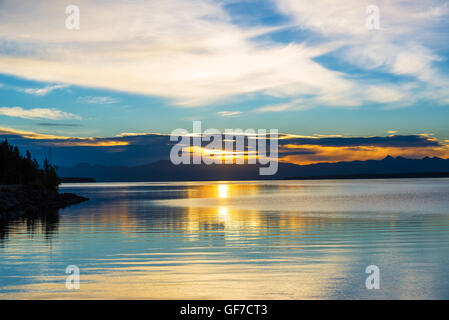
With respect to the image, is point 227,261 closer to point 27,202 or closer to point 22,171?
point 27,202

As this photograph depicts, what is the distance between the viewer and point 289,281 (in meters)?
15.3

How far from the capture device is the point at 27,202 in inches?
2293

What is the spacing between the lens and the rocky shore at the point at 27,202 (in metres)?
47.9

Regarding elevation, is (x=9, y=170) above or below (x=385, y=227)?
above

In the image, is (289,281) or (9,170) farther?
(9,170)

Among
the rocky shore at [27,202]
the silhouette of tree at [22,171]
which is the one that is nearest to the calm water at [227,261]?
the rocky shore at [27,202]

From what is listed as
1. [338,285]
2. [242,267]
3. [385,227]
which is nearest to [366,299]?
[338,285]

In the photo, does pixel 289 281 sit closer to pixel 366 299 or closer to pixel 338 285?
pixel 338 285

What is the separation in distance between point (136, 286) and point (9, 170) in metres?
89.7

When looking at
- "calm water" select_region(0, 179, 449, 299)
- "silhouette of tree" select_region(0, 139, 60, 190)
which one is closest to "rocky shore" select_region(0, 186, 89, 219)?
"silhouette of tree" select_region(0, 139, 60, 190)

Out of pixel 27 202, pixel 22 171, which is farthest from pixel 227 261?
pixel 22 171

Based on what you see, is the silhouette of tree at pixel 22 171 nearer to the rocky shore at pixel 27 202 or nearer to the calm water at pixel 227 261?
the rocky shore at pixel 27 202

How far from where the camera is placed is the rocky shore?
47938mm
